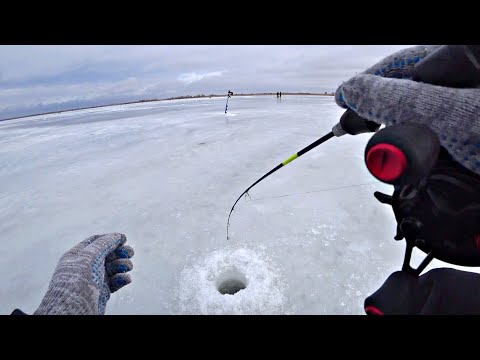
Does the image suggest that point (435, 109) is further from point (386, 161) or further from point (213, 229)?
point (213, 229)

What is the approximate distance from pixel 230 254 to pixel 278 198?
993 mm

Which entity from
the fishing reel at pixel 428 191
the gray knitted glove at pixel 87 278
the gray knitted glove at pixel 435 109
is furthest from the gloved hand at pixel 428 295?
the gray knitted glove at pixel 87 278

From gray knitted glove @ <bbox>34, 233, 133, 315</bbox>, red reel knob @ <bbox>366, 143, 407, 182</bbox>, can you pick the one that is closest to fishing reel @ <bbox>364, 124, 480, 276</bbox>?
red reel knob @ <bbox>366, 143, 407, 182</bbox>

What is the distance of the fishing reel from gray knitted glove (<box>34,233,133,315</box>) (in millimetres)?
1324

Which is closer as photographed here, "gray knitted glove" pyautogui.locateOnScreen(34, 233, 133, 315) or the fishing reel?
the fishing reel

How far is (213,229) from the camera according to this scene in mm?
2174

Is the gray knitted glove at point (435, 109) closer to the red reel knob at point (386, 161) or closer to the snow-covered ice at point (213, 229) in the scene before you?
the red reel knob at point (386, 161)

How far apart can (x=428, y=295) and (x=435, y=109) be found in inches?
24.5

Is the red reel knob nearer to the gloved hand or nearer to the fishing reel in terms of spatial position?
the fishing reel

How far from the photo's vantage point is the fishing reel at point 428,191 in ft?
1.69

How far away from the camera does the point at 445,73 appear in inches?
23.4

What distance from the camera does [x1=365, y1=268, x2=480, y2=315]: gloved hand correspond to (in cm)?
73
